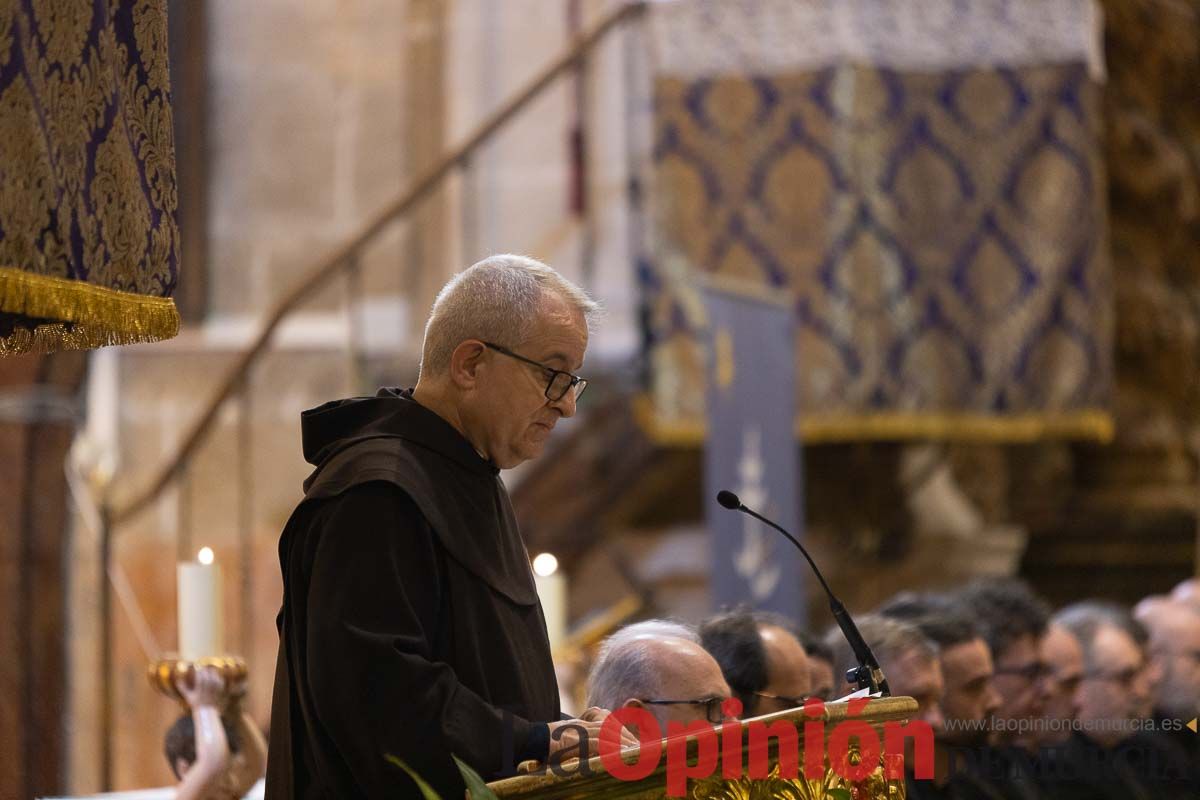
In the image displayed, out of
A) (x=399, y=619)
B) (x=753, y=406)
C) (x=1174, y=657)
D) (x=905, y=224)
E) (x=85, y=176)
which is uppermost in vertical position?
(x=905, y=224)

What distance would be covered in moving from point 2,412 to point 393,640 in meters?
3.47

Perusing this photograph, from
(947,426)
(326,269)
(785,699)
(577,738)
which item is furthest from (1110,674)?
(326,269)

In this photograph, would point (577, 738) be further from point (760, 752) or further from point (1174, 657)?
point (1174, 657)

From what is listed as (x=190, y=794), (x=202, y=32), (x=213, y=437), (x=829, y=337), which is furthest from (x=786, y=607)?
(x=202, y=32)

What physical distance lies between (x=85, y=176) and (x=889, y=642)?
7.12ft

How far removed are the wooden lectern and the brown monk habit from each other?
0.23m

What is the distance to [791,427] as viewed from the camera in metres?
6.27

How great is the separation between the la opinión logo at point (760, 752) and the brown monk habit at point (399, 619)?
0.20 meters

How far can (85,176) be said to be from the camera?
89.7 inches

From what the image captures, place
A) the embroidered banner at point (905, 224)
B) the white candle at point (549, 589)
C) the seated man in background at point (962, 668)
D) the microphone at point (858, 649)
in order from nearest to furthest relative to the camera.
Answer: the microphone at point (858, 649)
the seated man in background at point (962, 668)
the white candle at point (549, 589)
the embroidered banner at point (905, 224)

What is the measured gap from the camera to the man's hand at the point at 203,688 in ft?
10.9

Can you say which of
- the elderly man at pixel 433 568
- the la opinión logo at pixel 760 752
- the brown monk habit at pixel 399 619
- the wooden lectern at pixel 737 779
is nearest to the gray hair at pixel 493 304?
the elderly man at pixel 433 568

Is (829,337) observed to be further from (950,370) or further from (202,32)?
(202,32)

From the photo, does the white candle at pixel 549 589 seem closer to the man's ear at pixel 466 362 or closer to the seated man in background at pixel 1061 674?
the seated man in background at pixel 1061 674
